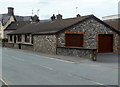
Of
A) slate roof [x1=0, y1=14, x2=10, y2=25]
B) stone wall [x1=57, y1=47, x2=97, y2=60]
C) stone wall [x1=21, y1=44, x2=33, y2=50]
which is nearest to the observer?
stone wall [x1=57, y1=47, x2=97, y2=60]

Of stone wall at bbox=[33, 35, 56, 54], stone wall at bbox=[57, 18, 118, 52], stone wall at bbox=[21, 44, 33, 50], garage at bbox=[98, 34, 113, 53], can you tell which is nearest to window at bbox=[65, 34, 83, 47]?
stone wall at bbox=[57, 18, 118, 52]

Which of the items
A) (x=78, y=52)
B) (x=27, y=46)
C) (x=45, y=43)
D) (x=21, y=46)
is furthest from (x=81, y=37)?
(x=21, y=46)

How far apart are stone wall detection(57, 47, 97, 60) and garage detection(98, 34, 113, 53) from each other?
22.1ft

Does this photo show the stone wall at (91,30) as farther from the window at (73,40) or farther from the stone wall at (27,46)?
the stone wall at (27,46)

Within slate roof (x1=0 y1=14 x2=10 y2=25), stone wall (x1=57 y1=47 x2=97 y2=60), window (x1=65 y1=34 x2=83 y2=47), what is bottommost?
stone wall (x1=57 y1=47 x2=97 y2=60)

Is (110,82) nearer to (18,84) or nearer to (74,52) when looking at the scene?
(18,84)

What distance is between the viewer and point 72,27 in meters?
26.4

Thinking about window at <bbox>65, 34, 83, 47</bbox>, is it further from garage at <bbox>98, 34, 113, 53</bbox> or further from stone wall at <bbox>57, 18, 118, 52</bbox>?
garage at <bbox>98, 34, 113, 53</bbox>

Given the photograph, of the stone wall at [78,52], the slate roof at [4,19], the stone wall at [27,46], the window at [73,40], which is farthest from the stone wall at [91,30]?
the slate roof at [4,19]

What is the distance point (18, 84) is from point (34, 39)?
2317 centimetres

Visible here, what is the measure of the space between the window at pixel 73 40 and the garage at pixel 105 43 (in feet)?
10.1

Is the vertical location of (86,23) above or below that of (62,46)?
above

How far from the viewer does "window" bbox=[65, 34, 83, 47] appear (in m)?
26.5

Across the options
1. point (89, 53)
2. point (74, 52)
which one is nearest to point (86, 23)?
point (74, 52)
